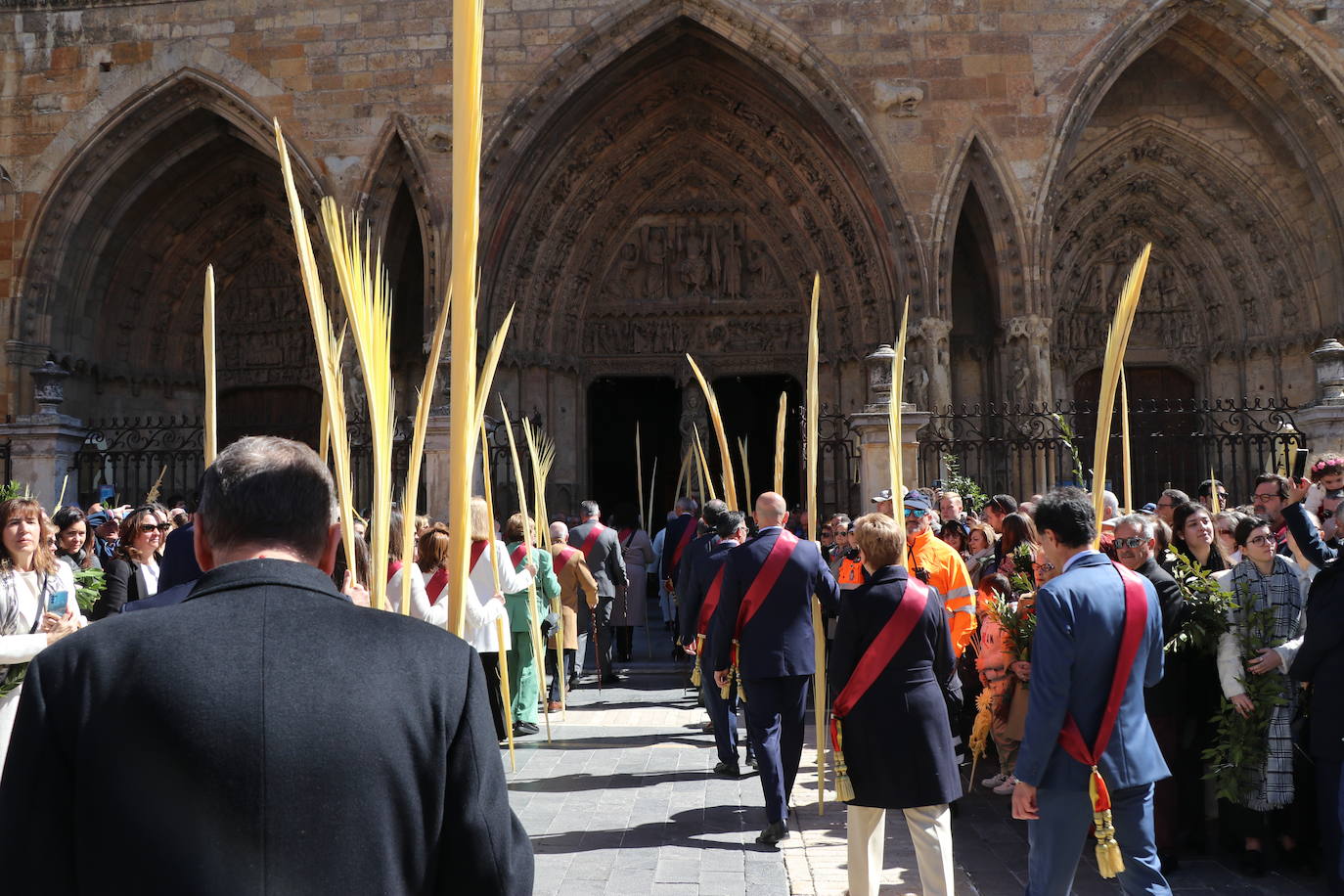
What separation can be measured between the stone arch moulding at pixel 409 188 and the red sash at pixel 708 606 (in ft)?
26.6

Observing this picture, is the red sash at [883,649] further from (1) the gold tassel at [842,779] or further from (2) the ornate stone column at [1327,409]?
(2) the ornate stone column at [1327,409]

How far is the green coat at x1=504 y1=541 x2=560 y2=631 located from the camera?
715 centimetres

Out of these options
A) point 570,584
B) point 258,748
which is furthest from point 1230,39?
point 258,748

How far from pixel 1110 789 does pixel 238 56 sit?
1458 cm

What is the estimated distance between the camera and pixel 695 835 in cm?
516

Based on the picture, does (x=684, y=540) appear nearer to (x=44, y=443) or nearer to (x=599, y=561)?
(x=599, y=561)

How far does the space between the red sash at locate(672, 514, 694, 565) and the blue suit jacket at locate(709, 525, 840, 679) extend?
13.0 feet

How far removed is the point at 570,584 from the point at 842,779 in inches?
200

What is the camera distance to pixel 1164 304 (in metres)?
15.7

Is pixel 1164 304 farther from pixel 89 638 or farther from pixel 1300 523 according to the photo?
pixel 89 638

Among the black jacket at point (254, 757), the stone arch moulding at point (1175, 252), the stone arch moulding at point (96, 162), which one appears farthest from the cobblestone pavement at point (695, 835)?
the stone arch moulding at point (1175, 252)

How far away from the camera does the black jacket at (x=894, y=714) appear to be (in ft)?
12.7

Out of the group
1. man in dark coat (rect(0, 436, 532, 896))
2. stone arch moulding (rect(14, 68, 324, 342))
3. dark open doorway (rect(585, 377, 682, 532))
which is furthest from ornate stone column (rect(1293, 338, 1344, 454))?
stone arch moulding (rect(14, 68, 324, 342))

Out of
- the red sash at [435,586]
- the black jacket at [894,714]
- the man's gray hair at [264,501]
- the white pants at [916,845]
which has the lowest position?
the white pants at [916,845]
